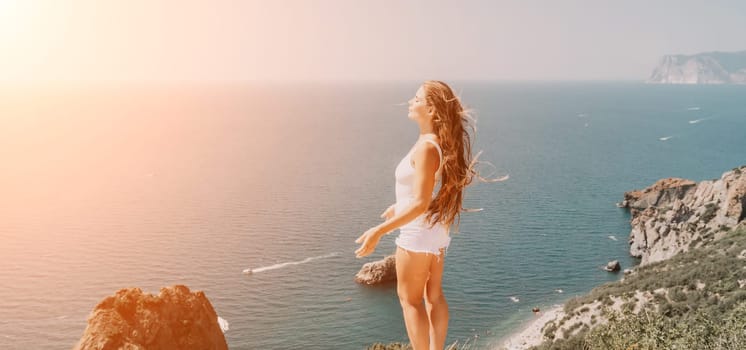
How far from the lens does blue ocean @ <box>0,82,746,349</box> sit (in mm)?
49500

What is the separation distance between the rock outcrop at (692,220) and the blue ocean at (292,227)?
2.62 meters

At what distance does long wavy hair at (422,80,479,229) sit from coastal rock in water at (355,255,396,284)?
4888 centimetres

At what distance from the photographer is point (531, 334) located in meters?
44.1

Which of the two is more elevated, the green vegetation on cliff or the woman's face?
the woman's face

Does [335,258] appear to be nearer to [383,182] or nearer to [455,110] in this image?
[383,182]

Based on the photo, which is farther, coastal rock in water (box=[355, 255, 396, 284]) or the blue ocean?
coastal rock in water (box=[355, 255, 396, 284])

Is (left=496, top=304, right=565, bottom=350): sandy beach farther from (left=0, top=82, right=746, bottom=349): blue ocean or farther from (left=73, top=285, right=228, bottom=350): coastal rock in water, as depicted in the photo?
(left=73, top=285, right=228, bottom=350): coastal rock in water

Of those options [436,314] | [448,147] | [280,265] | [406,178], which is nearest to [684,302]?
[436,314]

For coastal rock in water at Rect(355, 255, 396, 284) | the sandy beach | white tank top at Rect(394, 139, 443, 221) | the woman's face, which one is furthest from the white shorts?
coastal rock in water at Rect(355, 255, 396, 284)

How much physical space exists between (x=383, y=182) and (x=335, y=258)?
118ft

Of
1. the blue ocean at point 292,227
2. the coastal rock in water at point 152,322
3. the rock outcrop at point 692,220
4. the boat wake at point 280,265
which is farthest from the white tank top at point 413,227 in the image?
the rock outcrop at point 692,220

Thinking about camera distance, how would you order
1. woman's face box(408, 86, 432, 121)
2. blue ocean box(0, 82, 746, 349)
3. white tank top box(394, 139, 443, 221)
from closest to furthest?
white tank top box(394, 139, 443, 221), woman's face box(408, 86, 432, 121), blue ocean box(0, 82, 746, 349)

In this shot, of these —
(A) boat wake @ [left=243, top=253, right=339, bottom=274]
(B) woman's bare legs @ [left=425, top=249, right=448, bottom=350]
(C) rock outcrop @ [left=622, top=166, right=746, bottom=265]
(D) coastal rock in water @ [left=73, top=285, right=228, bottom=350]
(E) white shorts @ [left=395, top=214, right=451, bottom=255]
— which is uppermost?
(E) white shorts @ [left=395, top=214, right=451, bottom=255]

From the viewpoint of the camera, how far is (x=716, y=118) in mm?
190500
